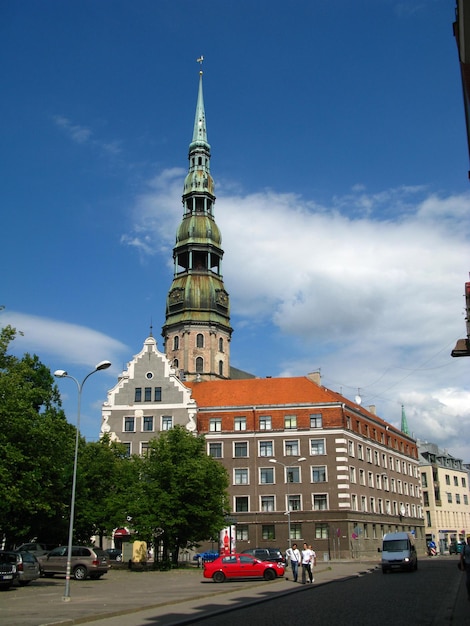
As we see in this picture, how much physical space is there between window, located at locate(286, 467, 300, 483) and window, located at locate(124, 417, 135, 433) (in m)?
16.6

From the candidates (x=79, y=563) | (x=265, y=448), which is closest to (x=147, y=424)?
(x=265, y=448)

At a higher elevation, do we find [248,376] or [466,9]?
[248,376]

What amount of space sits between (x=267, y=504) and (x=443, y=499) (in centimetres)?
5412

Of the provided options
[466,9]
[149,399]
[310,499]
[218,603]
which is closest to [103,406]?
[149,399]

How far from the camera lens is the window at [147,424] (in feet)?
238

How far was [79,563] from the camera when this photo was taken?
39969 millimetres

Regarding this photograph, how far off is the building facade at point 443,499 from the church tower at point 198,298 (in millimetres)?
38000

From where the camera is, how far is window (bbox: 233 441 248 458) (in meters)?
72.0

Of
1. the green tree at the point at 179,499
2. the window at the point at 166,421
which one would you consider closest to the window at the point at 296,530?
the window at the point at 166,421

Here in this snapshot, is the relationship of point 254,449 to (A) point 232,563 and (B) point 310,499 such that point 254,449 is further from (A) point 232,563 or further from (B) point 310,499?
(A) point 232,563

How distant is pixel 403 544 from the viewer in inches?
1729

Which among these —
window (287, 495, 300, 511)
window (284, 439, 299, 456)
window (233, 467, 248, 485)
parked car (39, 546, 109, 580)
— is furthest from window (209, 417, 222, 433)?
parked car (39, 546, 109, 580)

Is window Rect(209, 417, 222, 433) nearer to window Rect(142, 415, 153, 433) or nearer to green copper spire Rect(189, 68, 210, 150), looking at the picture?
window Rect(142, 415, 153, 433)

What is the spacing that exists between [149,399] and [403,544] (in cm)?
3632
